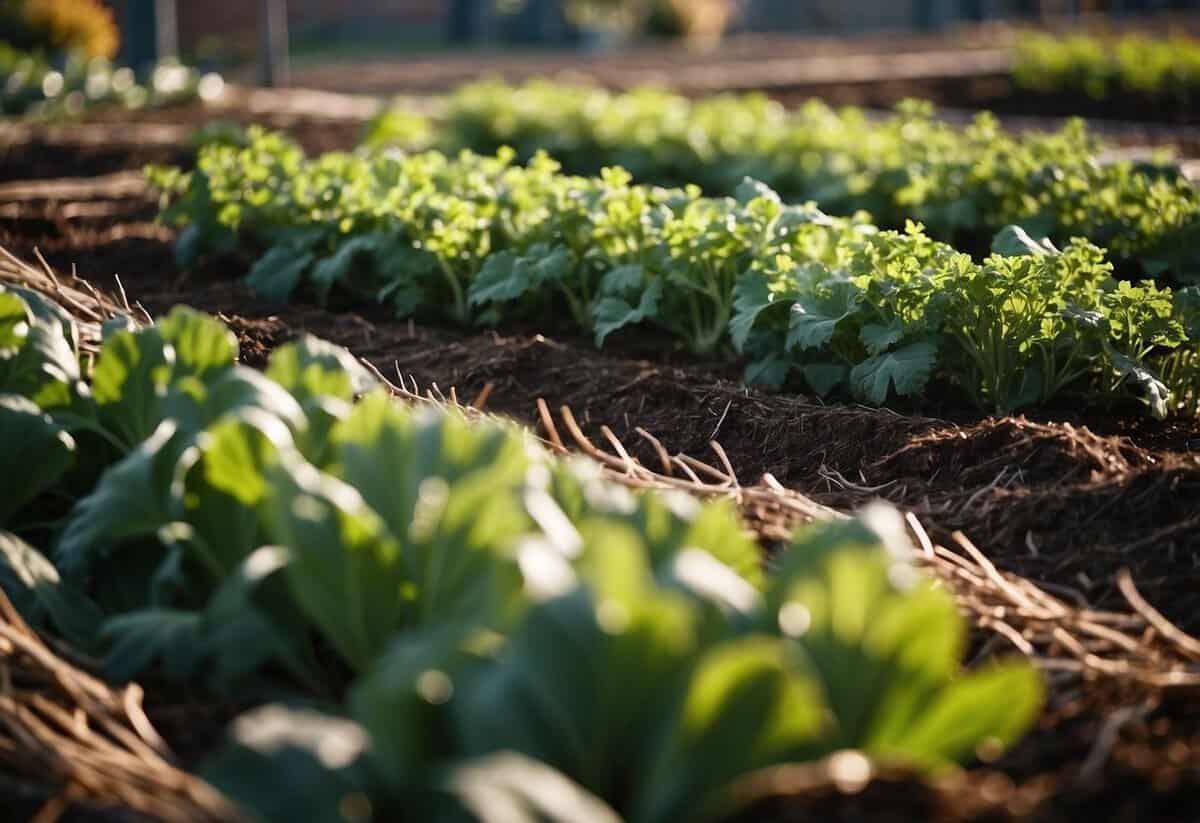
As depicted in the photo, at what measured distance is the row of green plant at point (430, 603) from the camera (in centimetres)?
155

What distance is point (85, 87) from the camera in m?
10.7

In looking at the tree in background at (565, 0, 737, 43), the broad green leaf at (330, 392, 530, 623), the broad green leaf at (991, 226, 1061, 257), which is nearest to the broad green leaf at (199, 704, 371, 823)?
the broad green leaf at (330, 392, 530, 623)

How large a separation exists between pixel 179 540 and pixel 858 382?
2152 mm

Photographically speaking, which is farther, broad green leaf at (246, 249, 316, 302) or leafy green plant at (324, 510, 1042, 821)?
broad green leaf at (246, 249, 316, 302)

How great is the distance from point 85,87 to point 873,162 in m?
6.75

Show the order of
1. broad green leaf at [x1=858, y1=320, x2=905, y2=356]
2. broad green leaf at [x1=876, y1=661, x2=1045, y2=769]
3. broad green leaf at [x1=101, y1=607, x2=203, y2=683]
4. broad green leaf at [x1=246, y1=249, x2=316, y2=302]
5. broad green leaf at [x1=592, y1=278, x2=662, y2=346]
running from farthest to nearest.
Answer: broad green leaf at [x1=246, y1=249, x2=316, y2=302] < broad green leaf at [x1=592, y1=278, x2=662, y2=346] < broad green leaf at [x1=858, y1=320, x2=905, y2=356] < broad green leaf at [x1=101, y1=607, x2=203, y2=683] < broad green leaf at [x1=876, y1=661, x2=1045, y2=769]

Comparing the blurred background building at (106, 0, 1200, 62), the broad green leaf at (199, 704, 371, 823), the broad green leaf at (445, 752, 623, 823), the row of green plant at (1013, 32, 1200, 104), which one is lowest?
the blurred background building at (106, 0, 1200, 62)

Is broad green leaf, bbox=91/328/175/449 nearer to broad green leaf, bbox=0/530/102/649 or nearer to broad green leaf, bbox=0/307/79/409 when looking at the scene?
broad green leaf, bbox=0/307/79/409

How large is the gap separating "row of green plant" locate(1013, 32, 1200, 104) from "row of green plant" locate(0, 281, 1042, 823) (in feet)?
38.9

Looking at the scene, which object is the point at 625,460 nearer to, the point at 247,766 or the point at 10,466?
the point at 10,466

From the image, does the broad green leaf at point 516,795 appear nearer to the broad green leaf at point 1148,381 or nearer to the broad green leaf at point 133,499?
the broad green leaf at point 133,499

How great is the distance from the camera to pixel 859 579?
1.66 meters

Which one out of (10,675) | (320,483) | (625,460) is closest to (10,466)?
(10,675)

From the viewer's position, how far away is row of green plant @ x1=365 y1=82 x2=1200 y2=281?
506 centimetres
